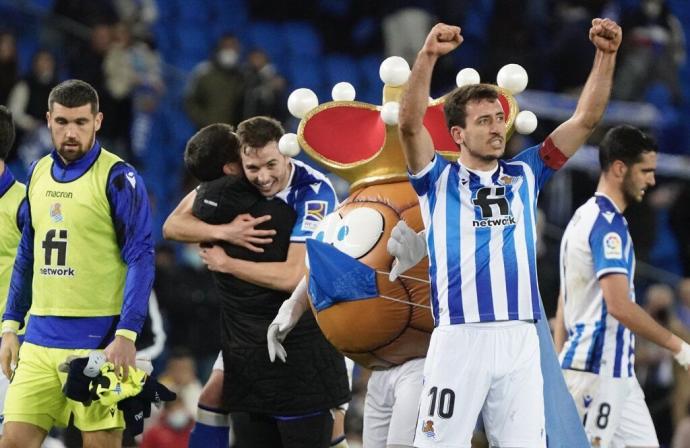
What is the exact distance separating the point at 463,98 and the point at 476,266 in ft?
2.38

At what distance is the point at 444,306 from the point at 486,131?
76 cm

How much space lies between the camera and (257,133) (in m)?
6.99

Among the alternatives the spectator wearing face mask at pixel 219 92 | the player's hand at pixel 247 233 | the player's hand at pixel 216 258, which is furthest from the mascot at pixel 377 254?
the spectator wearing face mask at pixel 219 92

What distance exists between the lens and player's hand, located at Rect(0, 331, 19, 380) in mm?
6770

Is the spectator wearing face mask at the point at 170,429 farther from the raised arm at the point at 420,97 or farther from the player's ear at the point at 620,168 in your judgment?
the raised arm at the point at 420,97

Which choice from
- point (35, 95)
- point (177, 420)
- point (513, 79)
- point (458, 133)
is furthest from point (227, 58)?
point (458, 133)

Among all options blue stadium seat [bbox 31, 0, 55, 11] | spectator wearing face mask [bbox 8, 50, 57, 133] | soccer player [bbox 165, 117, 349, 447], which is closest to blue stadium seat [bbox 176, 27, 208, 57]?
blue stadium seat [bbox 31, 0, 55, 11]

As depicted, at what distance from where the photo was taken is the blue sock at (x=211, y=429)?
7.25 m

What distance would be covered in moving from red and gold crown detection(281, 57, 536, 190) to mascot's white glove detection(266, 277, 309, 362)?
1.89ft

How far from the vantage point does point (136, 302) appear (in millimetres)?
6492

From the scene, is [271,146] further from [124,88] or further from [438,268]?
[124,88]

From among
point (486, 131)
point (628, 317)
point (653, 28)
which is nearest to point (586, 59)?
point (653, 28)

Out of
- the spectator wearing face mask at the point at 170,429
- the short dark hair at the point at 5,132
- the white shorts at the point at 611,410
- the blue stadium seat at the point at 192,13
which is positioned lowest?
the spectator wearing face mask at the point at 170,429

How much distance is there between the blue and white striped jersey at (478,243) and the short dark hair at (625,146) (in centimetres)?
163
